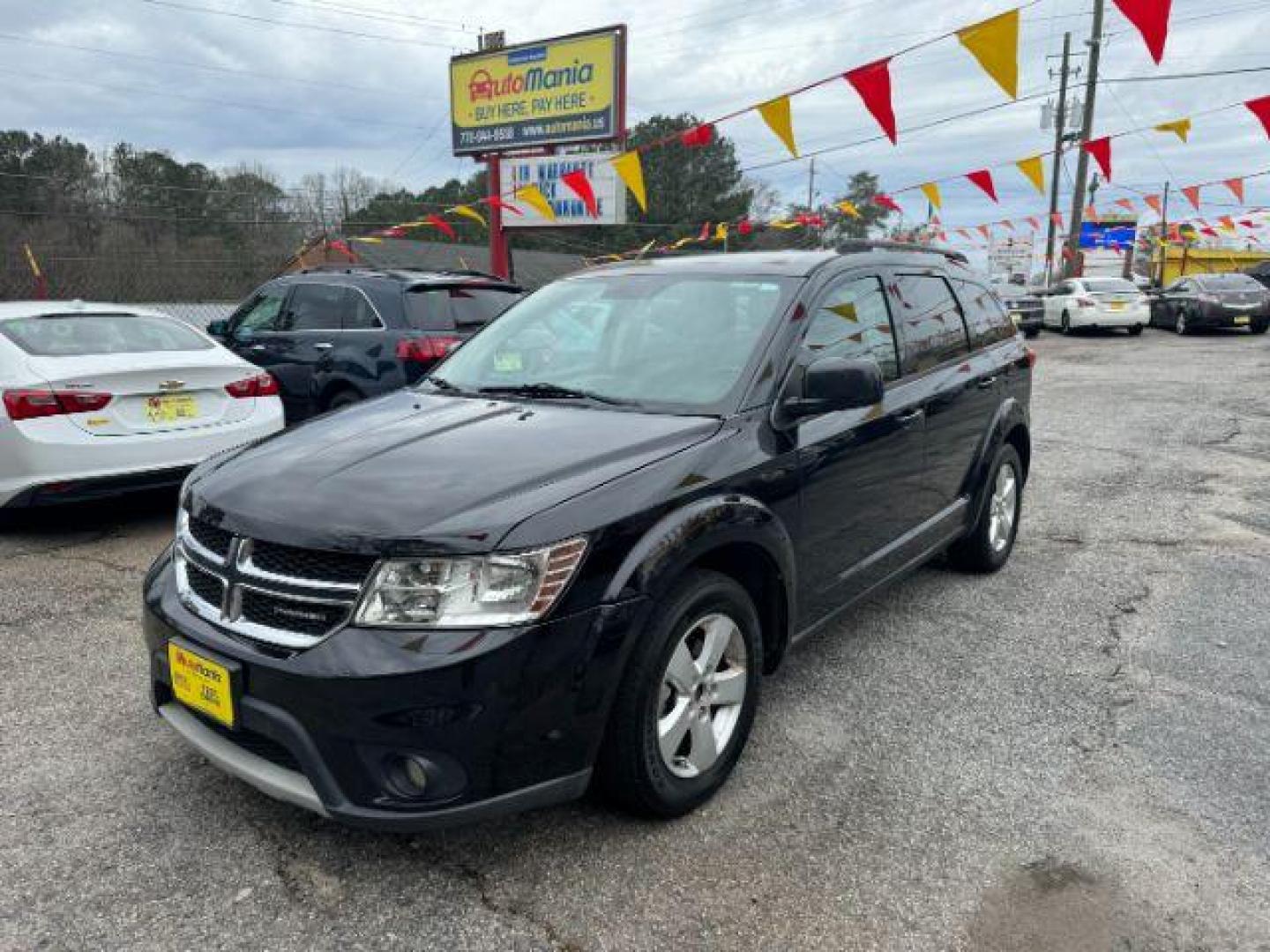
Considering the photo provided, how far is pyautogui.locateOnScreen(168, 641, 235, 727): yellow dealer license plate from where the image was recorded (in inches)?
94.0

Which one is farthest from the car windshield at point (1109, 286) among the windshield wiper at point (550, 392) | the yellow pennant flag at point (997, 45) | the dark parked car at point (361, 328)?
the windshield wiper at point (550, 392)

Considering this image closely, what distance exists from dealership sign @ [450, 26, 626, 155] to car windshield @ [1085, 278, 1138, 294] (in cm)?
1271

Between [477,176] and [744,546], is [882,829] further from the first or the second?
[477,176]

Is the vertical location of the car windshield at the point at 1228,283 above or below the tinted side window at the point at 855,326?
above

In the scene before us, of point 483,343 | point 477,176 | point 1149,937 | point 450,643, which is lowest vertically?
point 1149,937

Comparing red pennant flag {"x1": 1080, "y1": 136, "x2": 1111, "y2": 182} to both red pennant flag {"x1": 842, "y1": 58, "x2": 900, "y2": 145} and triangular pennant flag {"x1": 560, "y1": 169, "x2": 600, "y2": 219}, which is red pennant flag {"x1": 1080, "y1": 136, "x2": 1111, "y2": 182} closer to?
red pennant flag {"x1": 842, "y1": 58, "x2": 900, "y2": 145}

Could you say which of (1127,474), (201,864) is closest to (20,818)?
(201,864)

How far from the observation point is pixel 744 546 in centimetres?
287

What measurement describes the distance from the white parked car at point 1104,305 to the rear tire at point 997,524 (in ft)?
63.7

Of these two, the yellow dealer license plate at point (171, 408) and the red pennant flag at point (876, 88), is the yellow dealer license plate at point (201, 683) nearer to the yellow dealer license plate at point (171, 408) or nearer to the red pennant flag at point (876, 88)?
the yellow dealer license plate at point (171, 408)

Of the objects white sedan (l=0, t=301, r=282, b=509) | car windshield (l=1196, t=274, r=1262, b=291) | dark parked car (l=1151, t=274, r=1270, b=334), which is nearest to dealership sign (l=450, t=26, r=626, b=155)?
white sedan (l=0, t=301, r=282, b=509)

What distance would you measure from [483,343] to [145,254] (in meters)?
14.4

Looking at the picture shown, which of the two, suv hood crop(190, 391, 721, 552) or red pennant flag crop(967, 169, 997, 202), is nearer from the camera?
suv hood crop(190, 391, 721, 552)

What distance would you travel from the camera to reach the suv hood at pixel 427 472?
7.59 ft
